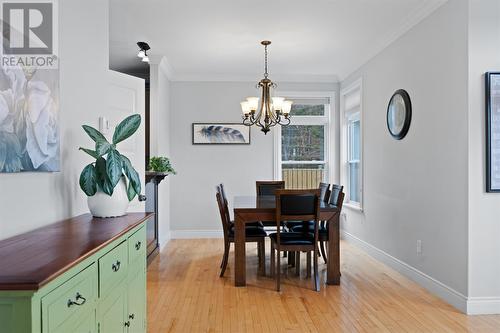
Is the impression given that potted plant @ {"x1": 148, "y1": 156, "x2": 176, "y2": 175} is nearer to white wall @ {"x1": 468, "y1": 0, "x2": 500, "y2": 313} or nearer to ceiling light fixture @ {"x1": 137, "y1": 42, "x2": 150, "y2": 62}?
ceiling light fixture @ {"x1": 137, "y1": 42, "x2": 150, "y2": 62}

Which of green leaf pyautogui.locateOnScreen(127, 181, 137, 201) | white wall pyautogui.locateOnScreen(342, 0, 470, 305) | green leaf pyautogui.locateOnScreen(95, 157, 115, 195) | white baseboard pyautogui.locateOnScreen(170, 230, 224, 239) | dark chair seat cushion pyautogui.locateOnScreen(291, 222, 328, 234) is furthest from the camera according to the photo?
white baseboard pyautogui.locateOnScreen(170, 230, 224, 239)

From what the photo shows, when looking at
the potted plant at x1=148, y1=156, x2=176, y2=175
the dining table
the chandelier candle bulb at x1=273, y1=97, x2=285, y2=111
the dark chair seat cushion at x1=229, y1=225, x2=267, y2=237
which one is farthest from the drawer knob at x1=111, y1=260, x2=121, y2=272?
the potted plant at x1=148, y1=156, x2=176, y2=175

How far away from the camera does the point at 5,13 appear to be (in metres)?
1.59

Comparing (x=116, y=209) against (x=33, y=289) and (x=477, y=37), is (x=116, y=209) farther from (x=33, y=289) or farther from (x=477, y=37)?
(x=477, y=37)

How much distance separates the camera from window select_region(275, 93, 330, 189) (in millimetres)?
6406

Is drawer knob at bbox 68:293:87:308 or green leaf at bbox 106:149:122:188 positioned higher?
green leaf at bbox 106:149:122:188

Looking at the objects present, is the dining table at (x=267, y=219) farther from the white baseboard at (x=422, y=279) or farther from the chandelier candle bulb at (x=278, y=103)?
the chandelier candle bulb at (x=278, y=103)

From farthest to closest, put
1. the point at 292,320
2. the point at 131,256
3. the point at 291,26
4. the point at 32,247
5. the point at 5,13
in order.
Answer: the point at 291,26, the point at 292,320, the point at 131,256, the point at 5,13, the point at 32,247

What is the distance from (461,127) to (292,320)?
6.78 ft

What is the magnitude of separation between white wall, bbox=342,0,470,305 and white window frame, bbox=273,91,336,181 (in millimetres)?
1467

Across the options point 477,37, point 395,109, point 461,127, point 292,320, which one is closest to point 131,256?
point 292,320

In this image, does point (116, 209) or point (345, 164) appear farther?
point (345, 164)

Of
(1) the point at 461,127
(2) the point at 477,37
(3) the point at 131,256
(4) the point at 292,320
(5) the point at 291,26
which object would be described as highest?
(5) the point at 291,26

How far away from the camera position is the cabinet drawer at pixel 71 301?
1.09m
